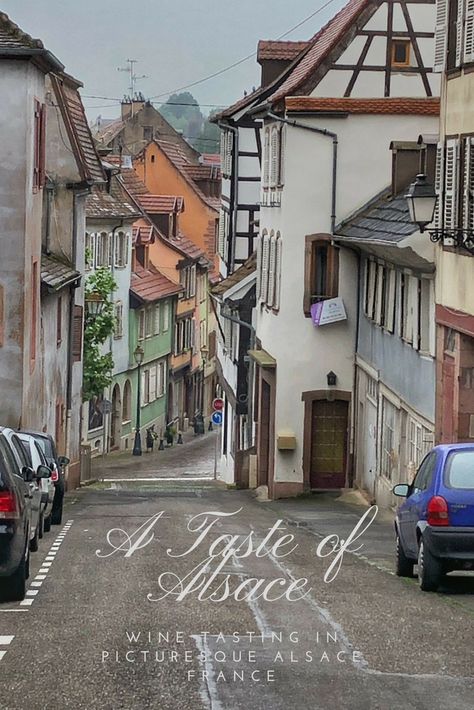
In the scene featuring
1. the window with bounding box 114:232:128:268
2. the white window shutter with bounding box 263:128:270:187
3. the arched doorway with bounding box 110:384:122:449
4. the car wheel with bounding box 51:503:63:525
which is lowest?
the arched doorway with bounding box 110:384:122:449

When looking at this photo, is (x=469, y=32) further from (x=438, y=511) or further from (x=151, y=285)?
(x=151, y=285)

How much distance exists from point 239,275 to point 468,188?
24130mm

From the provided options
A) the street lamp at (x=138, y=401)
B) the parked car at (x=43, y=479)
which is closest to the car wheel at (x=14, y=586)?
the parked car at (x=43, y=479)

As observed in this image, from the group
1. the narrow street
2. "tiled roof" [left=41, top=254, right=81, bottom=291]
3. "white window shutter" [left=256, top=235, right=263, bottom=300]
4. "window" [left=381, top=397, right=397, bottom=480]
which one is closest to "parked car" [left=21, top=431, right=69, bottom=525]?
the narrow street

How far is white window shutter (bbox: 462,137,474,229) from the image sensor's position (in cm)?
2278

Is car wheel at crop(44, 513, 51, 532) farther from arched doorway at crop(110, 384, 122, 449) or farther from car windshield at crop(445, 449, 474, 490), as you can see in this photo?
arched doorway at crop(110, 384, 122, 449)

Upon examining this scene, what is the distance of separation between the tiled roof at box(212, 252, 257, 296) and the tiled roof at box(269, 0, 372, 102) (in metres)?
7.83

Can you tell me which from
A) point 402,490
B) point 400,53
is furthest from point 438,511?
point 400,53

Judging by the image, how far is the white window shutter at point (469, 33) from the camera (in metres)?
23.1

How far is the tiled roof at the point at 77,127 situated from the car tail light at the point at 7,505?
3075 centimetres

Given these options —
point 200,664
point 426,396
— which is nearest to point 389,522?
point 426,396

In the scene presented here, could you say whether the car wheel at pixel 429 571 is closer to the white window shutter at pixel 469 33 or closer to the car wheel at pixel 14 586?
the car wheel at pixel 14 586

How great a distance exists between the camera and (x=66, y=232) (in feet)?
147

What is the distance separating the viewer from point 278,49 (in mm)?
46156
